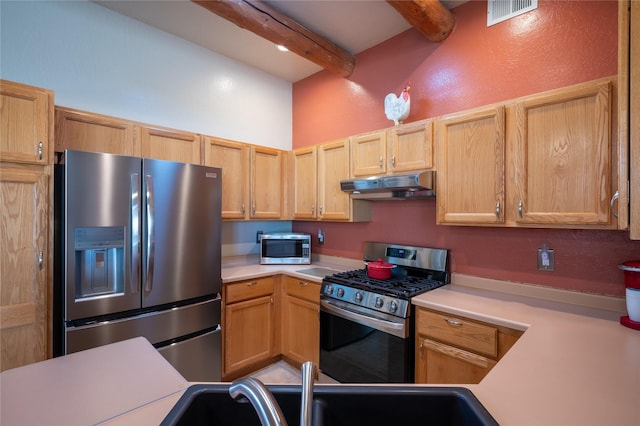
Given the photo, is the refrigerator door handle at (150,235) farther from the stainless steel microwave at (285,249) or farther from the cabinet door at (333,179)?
the cabinet door at (333,179)

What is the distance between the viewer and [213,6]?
2.03 metres

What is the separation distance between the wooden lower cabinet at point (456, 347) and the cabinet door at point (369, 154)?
46.2 inches

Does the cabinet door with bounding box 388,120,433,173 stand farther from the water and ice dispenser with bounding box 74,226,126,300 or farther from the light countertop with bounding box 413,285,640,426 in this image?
the water and ice dispenser with bounding box 74,226,126,300

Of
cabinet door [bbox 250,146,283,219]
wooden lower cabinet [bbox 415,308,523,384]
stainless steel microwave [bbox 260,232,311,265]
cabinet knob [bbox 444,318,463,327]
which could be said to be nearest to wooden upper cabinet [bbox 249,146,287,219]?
cabinet door [bbox 250,146,283,219]

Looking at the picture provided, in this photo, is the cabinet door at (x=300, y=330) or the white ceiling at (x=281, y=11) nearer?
the white ceiling at (x=281, y=11)

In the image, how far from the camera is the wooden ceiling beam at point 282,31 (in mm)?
2100

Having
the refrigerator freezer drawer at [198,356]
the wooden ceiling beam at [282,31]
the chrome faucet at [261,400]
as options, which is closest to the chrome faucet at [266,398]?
the chrome faucet at [261,400]

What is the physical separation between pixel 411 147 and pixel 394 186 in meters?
0.35

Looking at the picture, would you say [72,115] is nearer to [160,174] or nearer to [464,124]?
[160,174]

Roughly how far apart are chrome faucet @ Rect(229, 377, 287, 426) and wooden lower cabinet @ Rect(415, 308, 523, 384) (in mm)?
1540

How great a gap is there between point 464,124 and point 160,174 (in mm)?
2081

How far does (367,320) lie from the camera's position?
6.72 feet

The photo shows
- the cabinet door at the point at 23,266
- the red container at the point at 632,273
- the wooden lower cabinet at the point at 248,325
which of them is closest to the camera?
the red container at the point at 632,273

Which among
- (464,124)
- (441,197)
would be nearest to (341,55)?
(464,124)
